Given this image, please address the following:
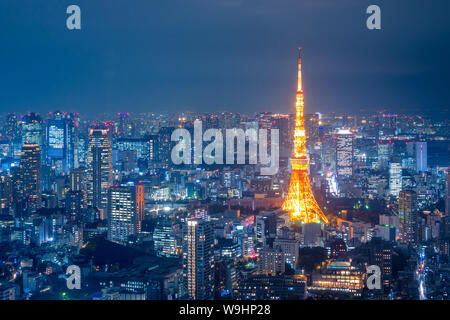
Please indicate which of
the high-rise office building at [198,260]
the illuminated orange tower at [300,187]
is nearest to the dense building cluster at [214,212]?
the high-rise office building at [198,260]

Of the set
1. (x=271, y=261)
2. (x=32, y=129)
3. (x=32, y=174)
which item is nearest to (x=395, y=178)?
(x=271, y=261)

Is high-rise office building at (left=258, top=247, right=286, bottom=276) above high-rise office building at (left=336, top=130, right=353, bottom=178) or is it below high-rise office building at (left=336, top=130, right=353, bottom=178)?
below

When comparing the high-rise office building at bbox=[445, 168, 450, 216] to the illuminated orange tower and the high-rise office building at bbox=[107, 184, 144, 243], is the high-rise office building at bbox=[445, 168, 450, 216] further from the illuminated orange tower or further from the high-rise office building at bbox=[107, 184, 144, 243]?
the high-rise office building at bbox=[107, 184, 144, 243]

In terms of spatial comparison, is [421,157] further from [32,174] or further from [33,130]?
[33,130]

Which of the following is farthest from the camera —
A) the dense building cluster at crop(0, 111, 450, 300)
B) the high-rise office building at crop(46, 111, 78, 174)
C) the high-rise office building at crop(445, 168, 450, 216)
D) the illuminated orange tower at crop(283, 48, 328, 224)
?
the high-rise office building at crop(46, 111, 78, 174)

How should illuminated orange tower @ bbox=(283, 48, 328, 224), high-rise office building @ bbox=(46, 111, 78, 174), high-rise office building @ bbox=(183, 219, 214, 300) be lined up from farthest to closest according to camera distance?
high-rise office building @ bbox=(46, 111, 78, 174)
illuminated orange tower @ bbox=(283, 48, 328, 224)
high-rise office building @ bbox=(183, 219, 214, 300)

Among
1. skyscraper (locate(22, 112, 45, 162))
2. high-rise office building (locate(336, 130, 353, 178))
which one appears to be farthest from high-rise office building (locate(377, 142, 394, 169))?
skyscraper (locate(22, 112, 45, 162))

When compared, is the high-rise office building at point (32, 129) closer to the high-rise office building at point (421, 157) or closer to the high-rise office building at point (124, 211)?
the high-rise office building at point (124, 211)

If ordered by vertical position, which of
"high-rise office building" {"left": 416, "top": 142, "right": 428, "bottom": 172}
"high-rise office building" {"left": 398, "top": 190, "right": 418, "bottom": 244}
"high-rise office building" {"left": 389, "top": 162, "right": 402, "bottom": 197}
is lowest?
"high-rise office building" {"left": 398, "top": 190, "right": 418, "bottom": 244}
